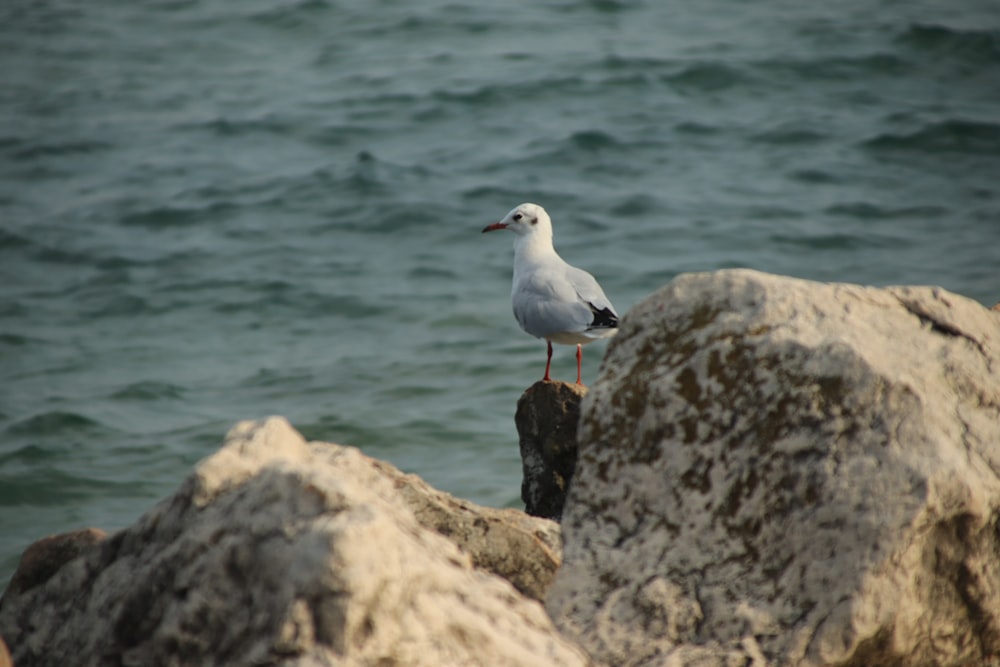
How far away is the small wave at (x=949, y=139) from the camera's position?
1269cm

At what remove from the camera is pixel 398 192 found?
40.8ft

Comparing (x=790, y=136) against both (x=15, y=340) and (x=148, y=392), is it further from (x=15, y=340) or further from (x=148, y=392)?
(x=15, y=340)

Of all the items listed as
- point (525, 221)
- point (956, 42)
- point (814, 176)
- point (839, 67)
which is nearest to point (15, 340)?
point (525, 221)

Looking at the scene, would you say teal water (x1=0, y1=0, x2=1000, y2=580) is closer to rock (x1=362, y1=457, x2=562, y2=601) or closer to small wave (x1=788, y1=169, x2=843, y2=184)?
small wave (x1=788, y1=169, x2=843, y2=184)

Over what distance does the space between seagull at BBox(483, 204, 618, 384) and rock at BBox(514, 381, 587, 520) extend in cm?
50

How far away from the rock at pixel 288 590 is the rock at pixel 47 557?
0.31 meters

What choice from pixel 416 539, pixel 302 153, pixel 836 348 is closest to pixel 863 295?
pixel 836 348

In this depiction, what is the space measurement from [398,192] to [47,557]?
30.6 ft

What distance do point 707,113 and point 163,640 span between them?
1215cm

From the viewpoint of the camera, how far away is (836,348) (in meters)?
3.26

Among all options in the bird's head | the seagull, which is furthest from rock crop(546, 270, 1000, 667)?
the bird's head

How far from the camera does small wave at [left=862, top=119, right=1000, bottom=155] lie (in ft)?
41.6

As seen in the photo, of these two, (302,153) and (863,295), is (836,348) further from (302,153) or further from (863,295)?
(302,153)

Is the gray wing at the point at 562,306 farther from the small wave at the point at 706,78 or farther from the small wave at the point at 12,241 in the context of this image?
the small wave at the point at 706,78
